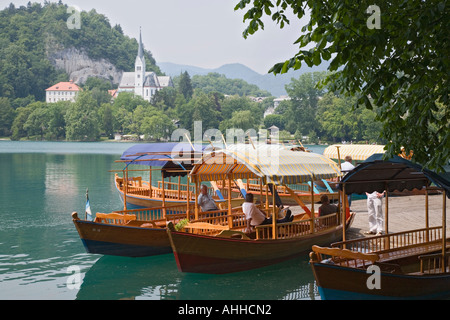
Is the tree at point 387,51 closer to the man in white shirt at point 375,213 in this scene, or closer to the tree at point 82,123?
the man in white shirt at point 375,213

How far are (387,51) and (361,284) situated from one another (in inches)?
152

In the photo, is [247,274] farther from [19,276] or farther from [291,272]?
[19,276]

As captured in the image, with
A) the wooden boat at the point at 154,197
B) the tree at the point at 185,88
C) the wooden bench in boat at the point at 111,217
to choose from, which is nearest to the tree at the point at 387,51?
the wooden bench in boat at the point at 111,217

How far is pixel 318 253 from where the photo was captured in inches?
366

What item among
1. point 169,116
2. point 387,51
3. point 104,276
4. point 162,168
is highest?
point 169,116

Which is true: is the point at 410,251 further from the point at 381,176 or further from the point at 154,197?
the point at 154,197

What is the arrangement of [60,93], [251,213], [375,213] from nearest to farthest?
1. [251,213]
2. [375,213]
3. [60,93]

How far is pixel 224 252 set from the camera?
12398 millimetres

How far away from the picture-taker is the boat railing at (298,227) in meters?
13.3

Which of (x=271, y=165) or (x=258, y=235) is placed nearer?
(x=271, y=165)

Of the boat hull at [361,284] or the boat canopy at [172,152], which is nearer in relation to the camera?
the boat hull at [361,284]

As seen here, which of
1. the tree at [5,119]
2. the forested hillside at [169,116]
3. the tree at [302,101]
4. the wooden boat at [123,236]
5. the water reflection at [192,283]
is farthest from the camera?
the tree at [5,119]

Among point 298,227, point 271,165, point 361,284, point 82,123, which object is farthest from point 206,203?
point 82,123

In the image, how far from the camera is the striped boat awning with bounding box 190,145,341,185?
477 inches
